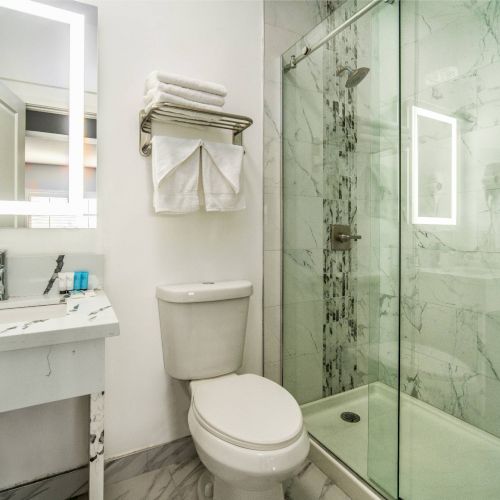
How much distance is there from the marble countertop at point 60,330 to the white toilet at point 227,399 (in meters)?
0.44

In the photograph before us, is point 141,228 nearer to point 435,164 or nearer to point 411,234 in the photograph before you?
point 411,234

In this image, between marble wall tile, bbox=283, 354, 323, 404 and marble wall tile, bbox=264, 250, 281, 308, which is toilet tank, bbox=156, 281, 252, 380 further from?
marble wall tile, bbox=283, 354, 323, 404

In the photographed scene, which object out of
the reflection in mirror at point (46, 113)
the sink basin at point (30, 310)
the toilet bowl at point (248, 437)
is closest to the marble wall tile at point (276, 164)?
the toilet bowl at point (248, 437)

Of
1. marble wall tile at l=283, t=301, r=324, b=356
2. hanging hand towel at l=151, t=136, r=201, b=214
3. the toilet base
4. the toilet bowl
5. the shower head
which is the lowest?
the toilet base

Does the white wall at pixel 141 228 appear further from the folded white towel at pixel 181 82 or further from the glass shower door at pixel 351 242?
the glass shower door at pixel 351 242

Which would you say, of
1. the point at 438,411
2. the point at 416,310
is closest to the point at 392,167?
the point at 416,310

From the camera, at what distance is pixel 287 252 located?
179cm

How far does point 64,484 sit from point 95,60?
1632mm

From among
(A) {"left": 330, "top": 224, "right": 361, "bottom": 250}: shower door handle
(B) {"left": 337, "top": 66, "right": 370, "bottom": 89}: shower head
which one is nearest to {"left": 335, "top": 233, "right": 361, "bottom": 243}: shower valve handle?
(A) {"left": 330, "top": 224, "right": 361, "bottom": 250}: shower door handle

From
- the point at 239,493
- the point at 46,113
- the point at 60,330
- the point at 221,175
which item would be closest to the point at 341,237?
the point at 221,175

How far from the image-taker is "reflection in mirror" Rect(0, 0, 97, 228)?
1269mm

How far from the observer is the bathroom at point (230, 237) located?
4.16 ft

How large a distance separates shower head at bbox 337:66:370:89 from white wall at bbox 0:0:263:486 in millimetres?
475

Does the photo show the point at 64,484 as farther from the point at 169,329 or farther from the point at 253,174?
the point at 253,174
